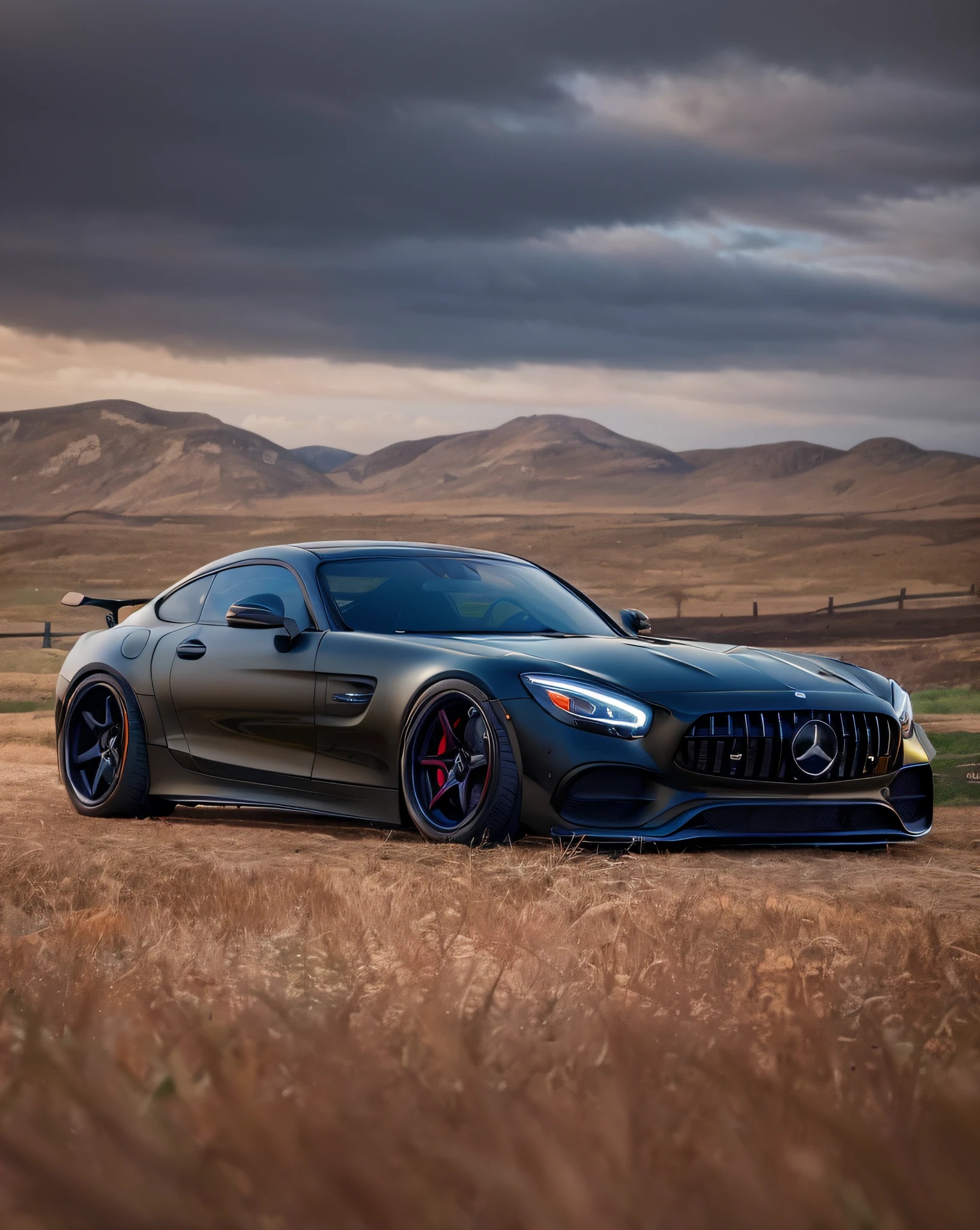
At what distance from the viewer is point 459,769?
20.8 ft

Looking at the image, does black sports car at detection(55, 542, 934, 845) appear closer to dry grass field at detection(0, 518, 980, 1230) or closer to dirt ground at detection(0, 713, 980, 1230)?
dry grass field at detection(0, 518, 980, 1230)

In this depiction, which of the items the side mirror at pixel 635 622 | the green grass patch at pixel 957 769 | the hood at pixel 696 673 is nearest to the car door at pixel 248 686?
the hood at pixel 696 673

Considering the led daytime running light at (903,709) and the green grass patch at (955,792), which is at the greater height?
the led daytime running light at (903,709)

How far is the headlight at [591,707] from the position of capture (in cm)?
606

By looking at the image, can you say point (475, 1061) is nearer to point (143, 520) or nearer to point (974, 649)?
point (974, 649)

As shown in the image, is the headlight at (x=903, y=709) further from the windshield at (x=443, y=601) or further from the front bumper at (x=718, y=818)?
the windshield at (x=443, y=601)

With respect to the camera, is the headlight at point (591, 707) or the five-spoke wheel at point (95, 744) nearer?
the headlight at point (591, 707)

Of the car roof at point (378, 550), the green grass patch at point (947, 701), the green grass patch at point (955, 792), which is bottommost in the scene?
the green grass patch at point (947, 701)

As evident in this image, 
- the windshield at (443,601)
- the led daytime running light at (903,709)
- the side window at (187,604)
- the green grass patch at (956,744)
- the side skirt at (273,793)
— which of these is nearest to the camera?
the side skirt at (273,793)

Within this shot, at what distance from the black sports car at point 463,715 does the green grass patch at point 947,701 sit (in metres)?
14.7

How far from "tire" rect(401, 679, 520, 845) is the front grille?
0.73 metres

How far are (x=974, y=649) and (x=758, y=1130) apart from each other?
44822 millimetres

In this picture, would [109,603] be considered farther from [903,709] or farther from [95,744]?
[903,709]

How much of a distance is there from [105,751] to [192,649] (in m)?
0.93
